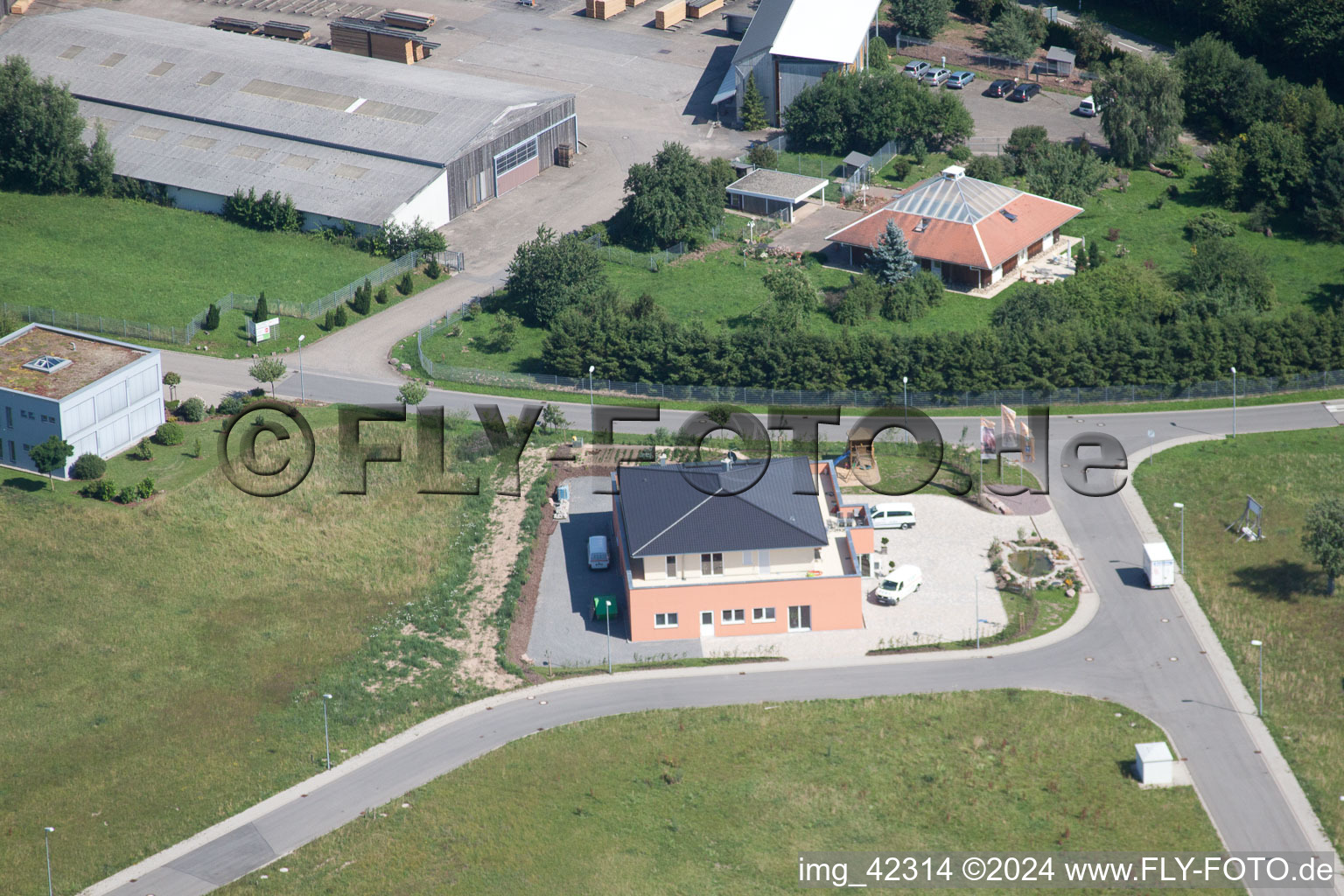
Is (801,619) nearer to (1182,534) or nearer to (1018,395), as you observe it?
(1182,534)

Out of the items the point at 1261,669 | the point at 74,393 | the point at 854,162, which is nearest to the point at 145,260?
the point at 74,393

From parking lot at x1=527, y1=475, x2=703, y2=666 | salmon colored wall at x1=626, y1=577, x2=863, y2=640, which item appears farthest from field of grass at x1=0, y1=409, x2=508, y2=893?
salmon colored wall at x1=626, y1=577, x2=863, y2=640

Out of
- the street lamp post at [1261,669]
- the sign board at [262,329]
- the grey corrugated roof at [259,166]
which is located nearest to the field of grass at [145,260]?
the grey corrugated roof at [259,166]

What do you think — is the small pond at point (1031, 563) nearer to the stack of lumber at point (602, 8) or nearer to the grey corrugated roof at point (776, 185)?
the grey corrugated roof at point (776, 185)

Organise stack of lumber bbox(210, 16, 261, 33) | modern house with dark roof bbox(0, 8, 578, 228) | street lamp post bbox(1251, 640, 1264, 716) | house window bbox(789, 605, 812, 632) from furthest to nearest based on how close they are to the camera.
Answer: stack of lumber bbox(210, 16, 261, 33) → modern house with dark roof bbox(0, 8, 578, 228) → house window bbox(789, 605, 812, 632) → street lamp post bbox(1251, 640, 1264, 716)

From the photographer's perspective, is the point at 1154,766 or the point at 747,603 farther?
the point at 747,603

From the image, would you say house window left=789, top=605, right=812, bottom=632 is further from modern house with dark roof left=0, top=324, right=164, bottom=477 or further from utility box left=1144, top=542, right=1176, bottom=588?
modern house with dark roof left=0, top=324, right=164, bottom=477

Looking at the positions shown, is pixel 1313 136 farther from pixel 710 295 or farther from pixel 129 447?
pixel 129 447

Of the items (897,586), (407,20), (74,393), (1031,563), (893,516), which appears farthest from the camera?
(407,20)
